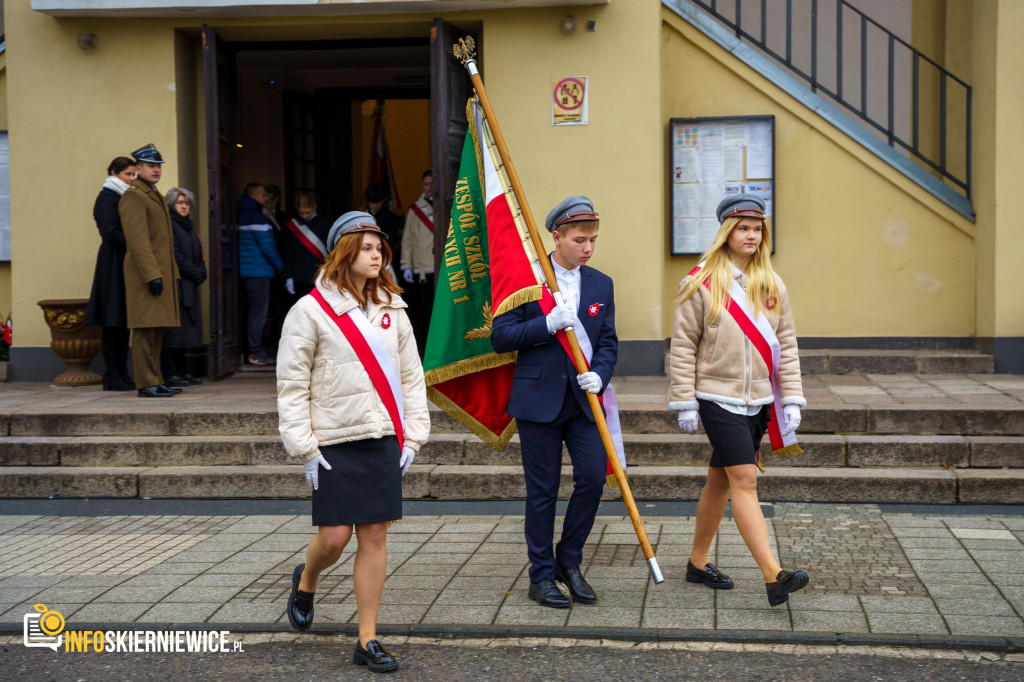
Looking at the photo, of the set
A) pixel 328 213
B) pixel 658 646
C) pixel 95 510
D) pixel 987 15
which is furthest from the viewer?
pixel 328 213

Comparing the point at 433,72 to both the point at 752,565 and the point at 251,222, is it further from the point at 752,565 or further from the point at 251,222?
the point at 752,565

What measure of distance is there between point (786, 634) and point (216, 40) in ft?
25.5

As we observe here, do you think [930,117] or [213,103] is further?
[930,117]

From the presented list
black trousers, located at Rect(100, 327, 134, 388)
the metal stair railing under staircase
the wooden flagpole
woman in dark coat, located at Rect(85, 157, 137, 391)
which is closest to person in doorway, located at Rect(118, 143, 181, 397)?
woman in dark coat, located at Rect(85, 157, 137, 391)

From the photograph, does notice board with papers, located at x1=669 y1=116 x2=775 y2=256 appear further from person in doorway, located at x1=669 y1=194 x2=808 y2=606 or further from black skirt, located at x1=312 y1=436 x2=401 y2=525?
black skirt, located at x1=312 y1=436 x2=401 y2=525

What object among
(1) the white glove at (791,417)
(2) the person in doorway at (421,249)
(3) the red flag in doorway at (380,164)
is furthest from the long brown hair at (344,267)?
(3) the red flag in doorway at (380,164)

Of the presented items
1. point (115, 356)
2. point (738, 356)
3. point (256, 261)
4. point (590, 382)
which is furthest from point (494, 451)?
point (256, 261)

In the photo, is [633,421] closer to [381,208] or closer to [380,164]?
[381,208]

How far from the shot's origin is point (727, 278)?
4.77m

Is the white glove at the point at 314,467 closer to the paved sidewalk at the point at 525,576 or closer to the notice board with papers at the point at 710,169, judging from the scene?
the paved sidewalk at the point at 525,576

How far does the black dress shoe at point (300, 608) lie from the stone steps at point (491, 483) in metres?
2.53

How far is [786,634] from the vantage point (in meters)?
4.31

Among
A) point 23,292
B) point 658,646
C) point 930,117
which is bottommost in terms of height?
point 658,646

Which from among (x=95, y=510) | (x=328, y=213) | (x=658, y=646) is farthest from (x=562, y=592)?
(x=328, y=213)
